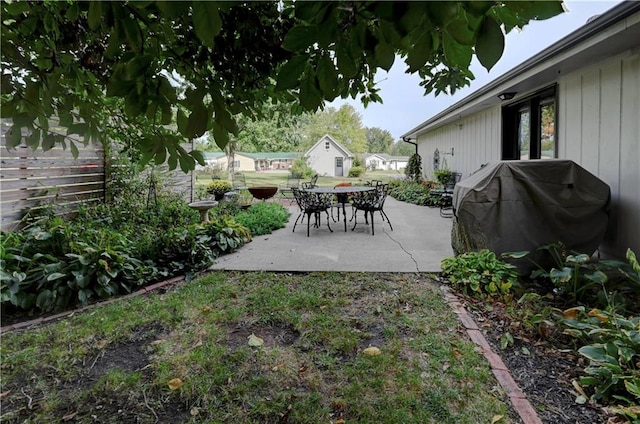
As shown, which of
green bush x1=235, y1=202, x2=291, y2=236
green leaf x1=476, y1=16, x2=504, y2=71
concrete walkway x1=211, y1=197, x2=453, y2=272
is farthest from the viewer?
green bush x1=235, y1=202, x2=291, y2=236

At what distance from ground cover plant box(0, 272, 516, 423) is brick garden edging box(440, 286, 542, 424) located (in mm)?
61

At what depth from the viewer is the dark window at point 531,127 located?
17.4 ft

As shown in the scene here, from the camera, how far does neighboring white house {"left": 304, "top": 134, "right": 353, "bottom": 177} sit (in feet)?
99.8

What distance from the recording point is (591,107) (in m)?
4.16

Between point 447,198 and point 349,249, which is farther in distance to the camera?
point 447,198

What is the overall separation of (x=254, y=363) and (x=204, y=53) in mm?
1845

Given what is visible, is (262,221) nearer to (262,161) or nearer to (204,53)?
(204,53)

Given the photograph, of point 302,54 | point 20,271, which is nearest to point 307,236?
point 20,271

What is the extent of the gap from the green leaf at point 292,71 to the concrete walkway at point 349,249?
134 inches

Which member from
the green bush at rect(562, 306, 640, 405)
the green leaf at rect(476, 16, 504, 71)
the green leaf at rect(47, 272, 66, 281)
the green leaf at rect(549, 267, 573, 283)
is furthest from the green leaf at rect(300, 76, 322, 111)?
the green leaf at rect(47, 272, 66, 281)

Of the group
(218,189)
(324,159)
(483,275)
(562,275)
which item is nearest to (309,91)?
(562,275)

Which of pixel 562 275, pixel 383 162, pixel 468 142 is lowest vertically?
pixel 562 275

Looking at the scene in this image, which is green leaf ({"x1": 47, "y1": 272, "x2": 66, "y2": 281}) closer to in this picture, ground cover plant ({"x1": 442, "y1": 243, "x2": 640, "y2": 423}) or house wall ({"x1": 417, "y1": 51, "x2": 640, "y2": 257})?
ground cover plant ({"x1": 442, "y1": 243, "x2": 640, "y2": 423})

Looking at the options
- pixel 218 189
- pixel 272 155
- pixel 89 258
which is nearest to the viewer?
pixel 89 258
